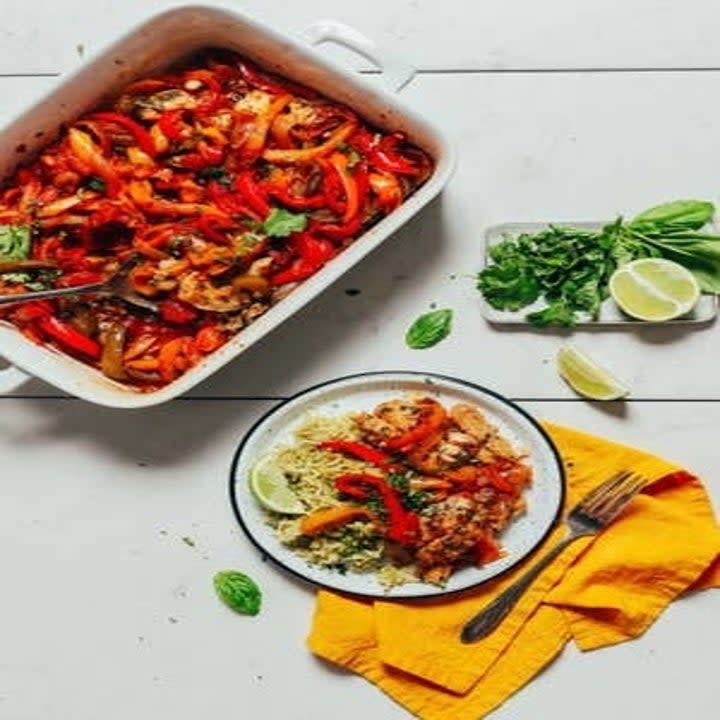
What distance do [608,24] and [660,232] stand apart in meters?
0.35

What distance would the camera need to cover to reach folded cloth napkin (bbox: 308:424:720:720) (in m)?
2.16

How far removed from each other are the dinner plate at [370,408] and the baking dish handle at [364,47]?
416 mm

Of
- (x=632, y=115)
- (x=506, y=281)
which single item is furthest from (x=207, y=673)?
(x=632, y=115)

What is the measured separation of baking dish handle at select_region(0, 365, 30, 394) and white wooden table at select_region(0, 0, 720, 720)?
8cm

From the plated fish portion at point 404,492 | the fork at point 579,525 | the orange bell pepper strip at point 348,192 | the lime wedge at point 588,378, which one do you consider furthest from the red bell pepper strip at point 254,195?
the fork at point 579,525

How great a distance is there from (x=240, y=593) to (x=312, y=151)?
0.60 m

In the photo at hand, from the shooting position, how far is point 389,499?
216cm

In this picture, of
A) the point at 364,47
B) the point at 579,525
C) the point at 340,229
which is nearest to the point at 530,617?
the point at 579,525

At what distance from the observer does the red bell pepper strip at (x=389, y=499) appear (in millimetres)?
2146

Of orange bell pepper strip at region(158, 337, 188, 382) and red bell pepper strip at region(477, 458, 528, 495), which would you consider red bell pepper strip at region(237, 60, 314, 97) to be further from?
red bell pepper strip at region(477, 458, 528, 495)

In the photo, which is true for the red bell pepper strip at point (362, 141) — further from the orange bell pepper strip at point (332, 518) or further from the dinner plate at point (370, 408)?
the orange bell pepper strip at point (332, 518)

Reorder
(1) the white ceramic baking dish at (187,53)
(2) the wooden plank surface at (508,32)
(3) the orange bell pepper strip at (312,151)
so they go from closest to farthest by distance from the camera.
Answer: (1) the white ceramic baking dish at (187,53), (3) the orange bell pepper strip at (312,151), (2) the wooden plank surface at (508,32)

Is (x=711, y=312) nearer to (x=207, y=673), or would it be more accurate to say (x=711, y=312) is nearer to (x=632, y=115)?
(x=632, y=115)

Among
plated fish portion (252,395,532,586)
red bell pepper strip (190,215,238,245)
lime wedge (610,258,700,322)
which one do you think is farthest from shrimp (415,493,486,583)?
red bell pepper strip (190,215,238,245)
